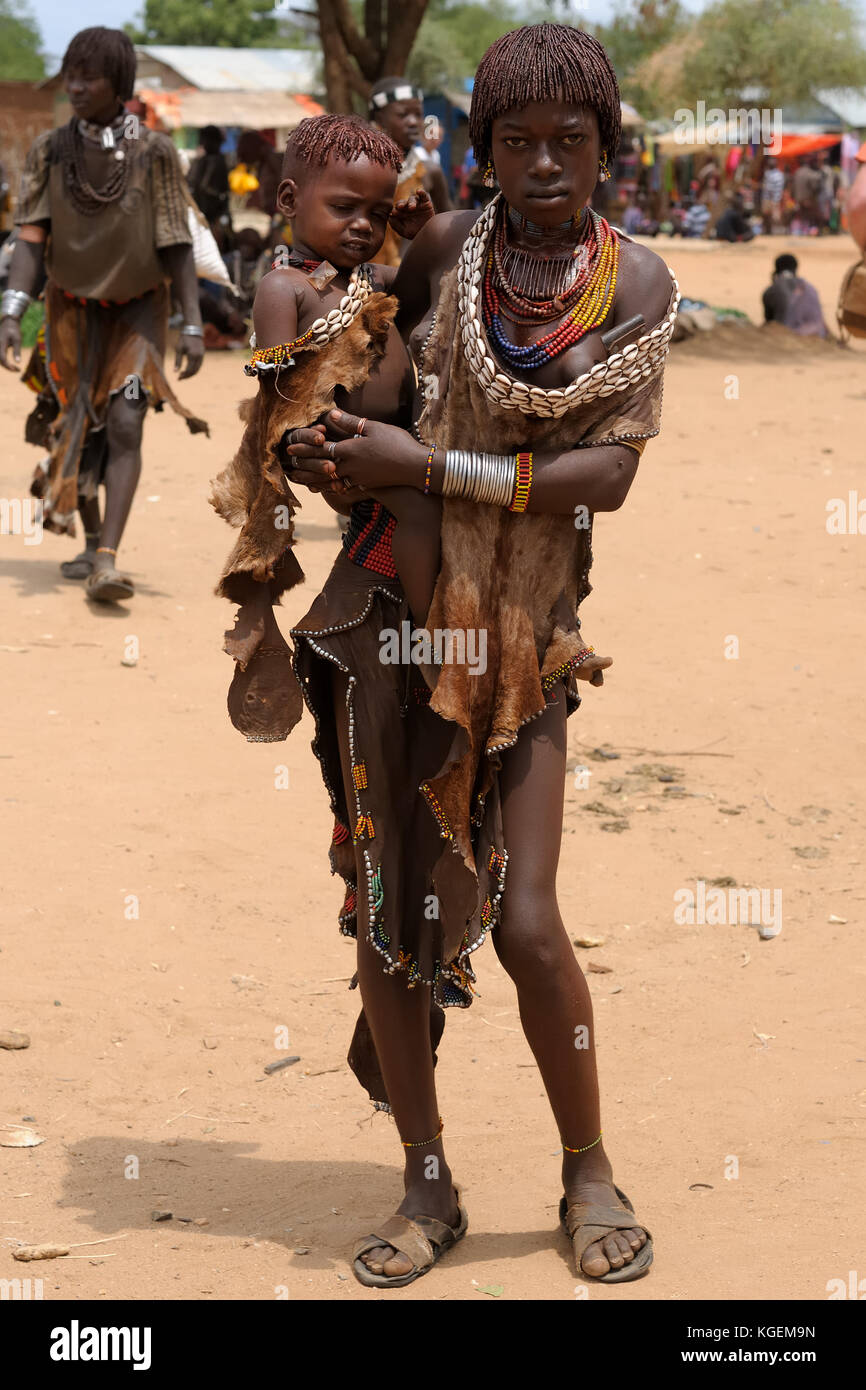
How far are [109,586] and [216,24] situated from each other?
64.9 m

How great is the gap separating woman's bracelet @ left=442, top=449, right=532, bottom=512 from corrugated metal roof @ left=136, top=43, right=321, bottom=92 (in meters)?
35.4

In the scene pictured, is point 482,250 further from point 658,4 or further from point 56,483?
point 658,4

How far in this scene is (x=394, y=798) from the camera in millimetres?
2773

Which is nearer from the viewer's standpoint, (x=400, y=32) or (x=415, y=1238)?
(x=415, y=1238)

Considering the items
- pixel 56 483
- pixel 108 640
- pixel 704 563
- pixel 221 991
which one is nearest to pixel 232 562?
pixel 221 991

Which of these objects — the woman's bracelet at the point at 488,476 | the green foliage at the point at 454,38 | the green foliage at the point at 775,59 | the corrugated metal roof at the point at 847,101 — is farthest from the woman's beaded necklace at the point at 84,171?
the corrugated metal roof at the point at 847,101

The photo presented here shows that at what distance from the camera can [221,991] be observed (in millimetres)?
4051

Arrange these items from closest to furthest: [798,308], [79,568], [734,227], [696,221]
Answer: [79,568]
[798,308]
[734,227]
[696,221]

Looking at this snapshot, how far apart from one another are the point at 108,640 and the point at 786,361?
9.88 metres

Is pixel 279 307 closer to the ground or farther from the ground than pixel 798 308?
farther from the ground

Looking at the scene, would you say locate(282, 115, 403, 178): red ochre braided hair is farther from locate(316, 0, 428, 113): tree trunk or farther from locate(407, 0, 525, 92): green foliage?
locate(407, 0, 525, 92): green foliage

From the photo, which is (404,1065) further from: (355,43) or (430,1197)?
(355,43)

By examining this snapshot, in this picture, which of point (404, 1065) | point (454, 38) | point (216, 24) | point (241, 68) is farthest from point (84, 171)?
point (216, 24)

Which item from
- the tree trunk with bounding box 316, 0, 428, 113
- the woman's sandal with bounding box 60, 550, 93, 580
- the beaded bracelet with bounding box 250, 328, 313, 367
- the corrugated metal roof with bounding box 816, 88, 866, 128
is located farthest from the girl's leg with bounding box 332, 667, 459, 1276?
the corrugated metal roof with bounding box 816, 88, 866, 128
